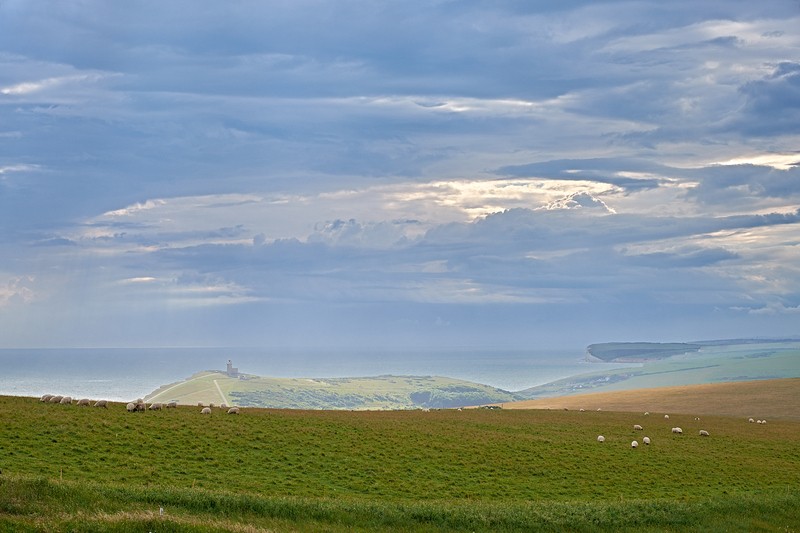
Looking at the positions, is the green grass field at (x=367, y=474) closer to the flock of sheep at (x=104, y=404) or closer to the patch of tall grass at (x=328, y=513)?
the patch of tall grass at (x=328, y=513)

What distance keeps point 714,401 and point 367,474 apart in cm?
9162

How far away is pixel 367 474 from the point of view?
41.2 m

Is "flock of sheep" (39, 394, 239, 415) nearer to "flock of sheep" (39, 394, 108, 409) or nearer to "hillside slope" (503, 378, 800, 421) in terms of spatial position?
"flock of sheep" (39, 394, 108, 409)

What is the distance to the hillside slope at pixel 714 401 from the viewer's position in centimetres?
10131

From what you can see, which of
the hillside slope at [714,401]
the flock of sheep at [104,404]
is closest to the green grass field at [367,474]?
the flock of sheep at [104,404]

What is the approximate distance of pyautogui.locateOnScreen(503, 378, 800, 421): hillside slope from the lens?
101 meters

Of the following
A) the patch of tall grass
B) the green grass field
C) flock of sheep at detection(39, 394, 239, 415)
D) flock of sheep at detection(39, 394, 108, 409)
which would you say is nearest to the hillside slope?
the green grass field

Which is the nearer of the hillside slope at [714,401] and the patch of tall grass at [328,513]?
the patch of tall grass at [328,513]

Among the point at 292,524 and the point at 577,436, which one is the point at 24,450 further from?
the point at 577,436

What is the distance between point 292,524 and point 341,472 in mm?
14954

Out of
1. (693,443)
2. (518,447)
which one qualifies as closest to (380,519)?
(518,447)

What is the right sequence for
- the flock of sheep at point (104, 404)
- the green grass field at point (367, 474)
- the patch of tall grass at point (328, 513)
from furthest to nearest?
the flock of sheep at point (104, 404) → the green grass field at point (367, 474) → the patch of tall grass at point (328, 513)

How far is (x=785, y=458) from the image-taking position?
2137 inches

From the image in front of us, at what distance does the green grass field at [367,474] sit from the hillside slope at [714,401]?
3862cm
